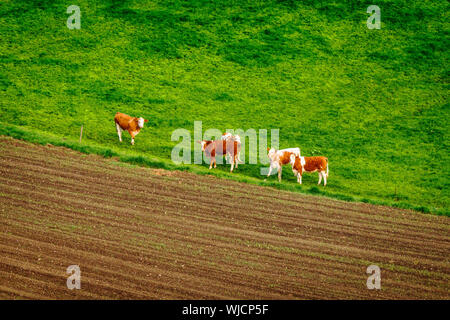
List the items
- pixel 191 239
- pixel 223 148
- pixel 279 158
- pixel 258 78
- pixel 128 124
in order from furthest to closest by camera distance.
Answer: pixel 258 78 → pixel 128 124 → pixel 223 148 → pixel 279 158 → pixel 191 239

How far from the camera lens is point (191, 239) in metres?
14.1

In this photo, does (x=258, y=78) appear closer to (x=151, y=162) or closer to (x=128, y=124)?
(x=128, y=124)

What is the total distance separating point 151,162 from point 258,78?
1370cm

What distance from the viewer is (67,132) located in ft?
80.2

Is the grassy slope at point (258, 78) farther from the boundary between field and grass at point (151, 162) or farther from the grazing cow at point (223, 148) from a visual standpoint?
the boundary between field and grass at point (151, 162)

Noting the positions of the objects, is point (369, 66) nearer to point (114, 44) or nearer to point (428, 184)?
point (428, 184)

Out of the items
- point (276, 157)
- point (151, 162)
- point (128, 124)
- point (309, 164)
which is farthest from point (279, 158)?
point (128, 124)

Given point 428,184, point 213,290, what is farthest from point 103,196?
point 428,184

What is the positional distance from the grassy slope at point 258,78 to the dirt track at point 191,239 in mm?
3320

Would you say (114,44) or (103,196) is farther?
(114,44)

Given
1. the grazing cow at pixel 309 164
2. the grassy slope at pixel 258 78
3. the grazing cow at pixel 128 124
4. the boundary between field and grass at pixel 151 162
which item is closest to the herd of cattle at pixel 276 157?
the grazing cow at pixel 309 164
